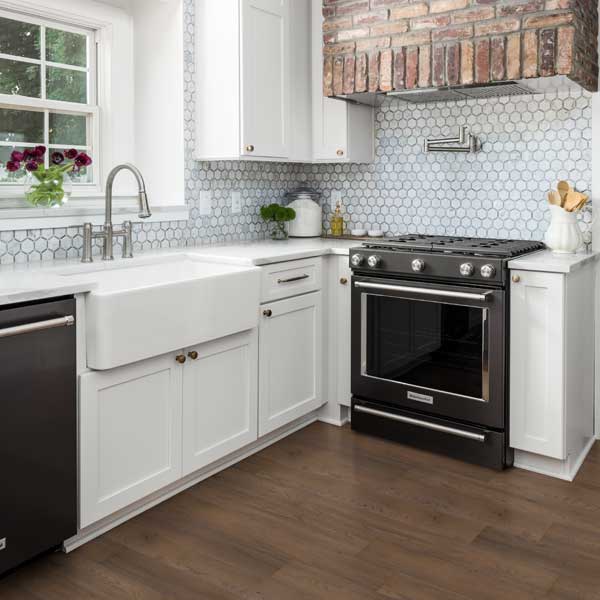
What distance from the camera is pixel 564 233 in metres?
3.10

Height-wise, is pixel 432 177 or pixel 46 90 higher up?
pixel 46 90

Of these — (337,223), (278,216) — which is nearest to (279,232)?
(278,216)

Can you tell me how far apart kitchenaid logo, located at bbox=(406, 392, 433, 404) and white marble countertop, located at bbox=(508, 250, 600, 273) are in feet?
2.42

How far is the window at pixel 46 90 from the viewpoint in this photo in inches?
119

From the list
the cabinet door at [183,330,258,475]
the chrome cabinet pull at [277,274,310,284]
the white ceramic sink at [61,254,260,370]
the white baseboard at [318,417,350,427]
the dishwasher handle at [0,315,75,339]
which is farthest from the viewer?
the white baseboard at [318,417,350,427]

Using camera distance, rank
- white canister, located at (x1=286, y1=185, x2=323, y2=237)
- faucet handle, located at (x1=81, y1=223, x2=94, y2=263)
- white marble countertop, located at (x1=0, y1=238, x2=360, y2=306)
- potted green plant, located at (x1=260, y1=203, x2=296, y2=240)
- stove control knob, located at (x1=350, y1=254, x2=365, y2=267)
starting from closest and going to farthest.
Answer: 1. white marble countertop, located at (x1=0, y1=238, x2=360, y2=306)
2. faucet handle, located at (x1=81, y1=223, x2=94, y2=263)
3. stove control knob, located at (x1=350, y1=254, x2=365, y2=267)
4. potted green plant, located at (x1=260, y1=203, x2=296, y2=240)
5. white canister, located at (x1=286, y1=185, x2=323, y2=237)

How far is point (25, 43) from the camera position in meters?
3.08

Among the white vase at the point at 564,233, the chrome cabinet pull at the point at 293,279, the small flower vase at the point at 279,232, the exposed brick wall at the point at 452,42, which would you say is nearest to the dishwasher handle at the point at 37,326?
the chrome cabinet pull at the point at 293,279

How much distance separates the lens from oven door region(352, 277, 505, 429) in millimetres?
3014

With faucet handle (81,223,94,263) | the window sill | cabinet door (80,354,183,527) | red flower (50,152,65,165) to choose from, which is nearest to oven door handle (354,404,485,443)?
cabinet door (80,354,183,527)

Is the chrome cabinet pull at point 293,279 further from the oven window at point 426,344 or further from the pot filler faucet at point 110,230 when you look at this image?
the pot filler faucet at point 110,230

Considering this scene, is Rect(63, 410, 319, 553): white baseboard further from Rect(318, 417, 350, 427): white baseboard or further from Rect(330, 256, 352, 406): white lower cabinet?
Rect(330, 256, 352, 406): white lower cabinet

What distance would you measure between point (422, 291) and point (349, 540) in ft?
3.97

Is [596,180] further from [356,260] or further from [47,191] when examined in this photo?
[47,191]
